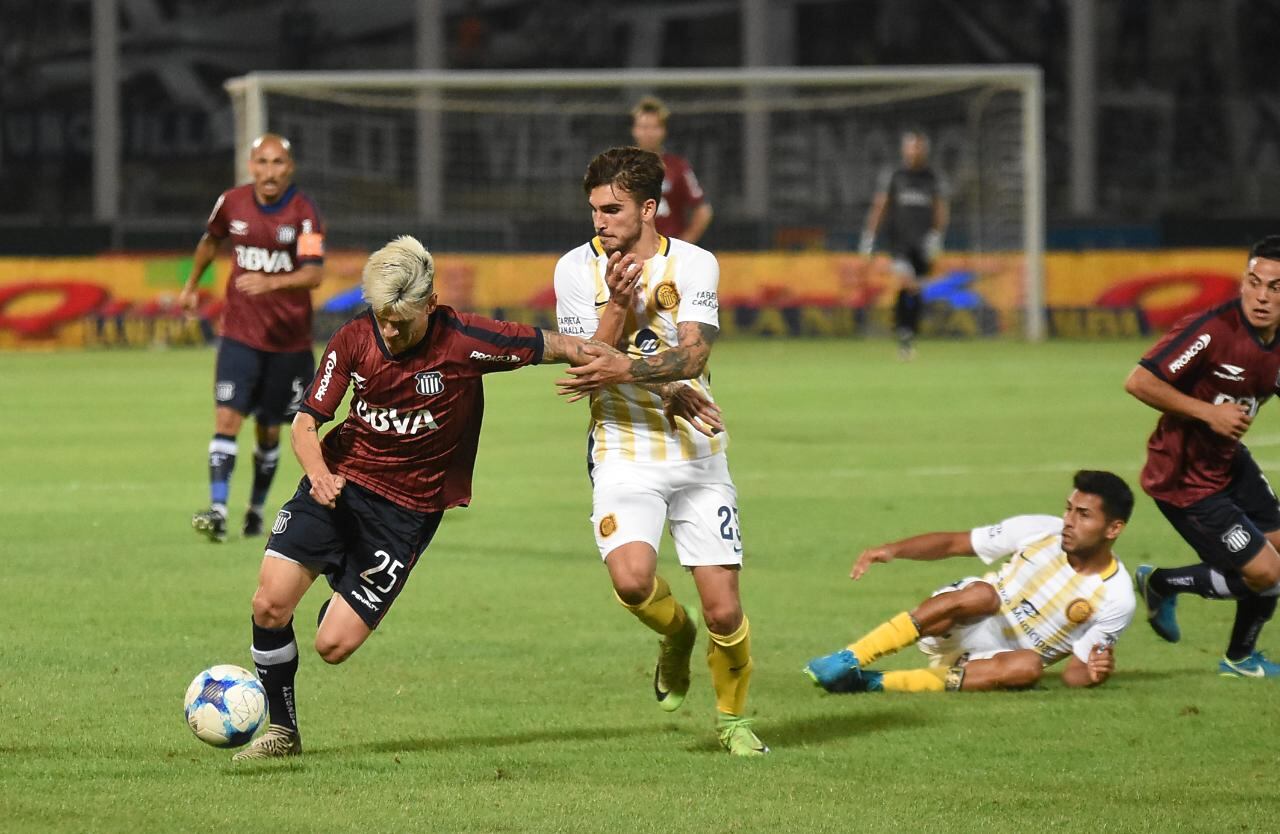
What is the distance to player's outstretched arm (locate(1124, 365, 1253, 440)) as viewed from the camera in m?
7.27

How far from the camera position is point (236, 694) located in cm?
589

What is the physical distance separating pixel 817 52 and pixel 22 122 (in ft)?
50.5

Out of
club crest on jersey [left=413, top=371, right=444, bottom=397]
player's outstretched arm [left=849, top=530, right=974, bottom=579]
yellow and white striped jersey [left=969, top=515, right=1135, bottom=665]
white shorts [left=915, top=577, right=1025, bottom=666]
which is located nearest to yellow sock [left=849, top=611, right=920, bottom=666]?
white shorts [left=915, top=577, right=1025, bottom=666]

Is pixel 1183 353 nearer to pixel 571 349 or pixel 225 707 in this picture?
pixel 571 349

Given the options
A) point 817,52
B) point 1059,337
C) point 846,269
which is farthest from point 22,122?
point 1059,337

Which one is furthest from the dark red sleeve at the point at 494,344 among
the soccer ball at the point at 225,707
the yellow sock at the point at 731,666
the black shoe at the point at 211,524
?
the black shoe at the point at 211,524

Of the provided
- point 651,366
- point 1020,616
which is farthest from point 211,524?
point 651,366

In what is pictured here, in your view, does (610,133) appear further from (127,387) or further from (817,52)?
(127,387)

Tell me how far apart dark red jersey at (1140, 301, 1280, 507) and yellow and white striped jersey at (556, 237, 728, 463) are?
2032 mm

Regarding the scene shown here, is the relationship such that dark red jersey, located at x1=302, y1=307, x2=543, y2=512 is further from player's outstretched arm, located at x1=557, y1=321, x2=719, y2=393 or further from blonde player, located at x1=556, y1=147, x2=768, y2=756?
blonde player, located at x1=556, y1=147, x2=768, y2=756

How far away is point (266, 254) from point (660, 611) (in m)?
5.28

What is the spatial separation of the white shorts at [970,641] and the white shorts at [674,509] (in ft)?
4.66

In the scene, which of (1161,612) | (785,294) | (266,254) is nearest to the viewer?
(1161,612)

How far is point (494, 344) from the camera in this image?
6.09 metres
